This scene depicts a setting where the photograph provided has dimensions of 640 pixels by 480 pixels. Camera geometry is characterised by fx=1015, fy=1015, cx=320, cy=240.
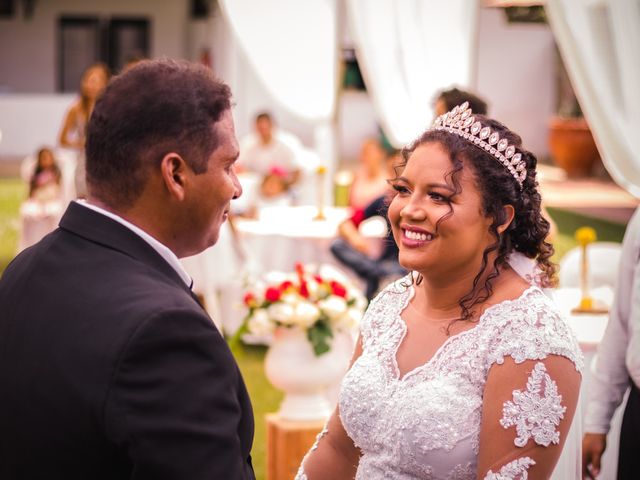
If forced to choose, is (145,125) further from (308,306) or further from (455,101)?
(308,306)

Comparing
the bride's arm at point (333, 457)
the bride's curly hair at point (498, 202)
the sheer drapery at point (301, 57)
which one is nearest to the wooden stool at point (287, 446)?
the bride's arm at point (333, 457)

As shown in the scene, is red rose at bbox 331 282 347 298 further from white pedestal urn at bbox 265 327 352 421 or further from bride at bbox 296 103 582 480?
bride at bbox 296 103 582 480

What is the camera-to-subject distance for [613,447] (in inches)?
128

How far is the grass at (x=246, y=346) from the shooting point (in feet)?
17.1

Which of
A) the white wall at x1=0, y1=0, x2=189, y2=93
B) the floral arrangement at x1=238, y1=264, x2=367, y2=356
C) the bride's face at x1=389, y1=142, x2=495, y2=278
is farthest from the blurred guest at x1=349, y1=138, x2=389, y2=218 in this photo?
the white wall at x1=0, y1=0, x2=189, y2=93

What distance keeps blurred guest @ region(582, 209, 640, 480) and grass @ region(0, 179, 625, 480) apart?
208 cm

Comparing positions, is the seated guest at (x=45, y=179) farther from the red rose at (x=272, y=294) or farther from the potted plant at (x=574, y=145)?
the potted plant at (x=574, y=145)

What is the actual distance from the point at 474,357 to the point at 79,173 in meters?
2.18

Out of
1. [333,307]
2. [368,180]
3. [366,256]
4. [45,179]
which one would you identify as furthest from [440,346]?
[45,179]

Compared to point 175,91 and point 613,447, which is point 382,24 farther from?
point 175,91

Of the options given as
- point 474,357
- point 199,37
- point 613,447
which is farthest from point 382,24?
point 199,37

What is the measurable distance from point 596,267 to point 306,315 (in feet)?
4.62

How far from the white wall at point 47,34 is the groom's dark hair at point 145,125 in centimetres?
2361

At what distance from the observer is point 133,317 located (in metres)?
1.33
